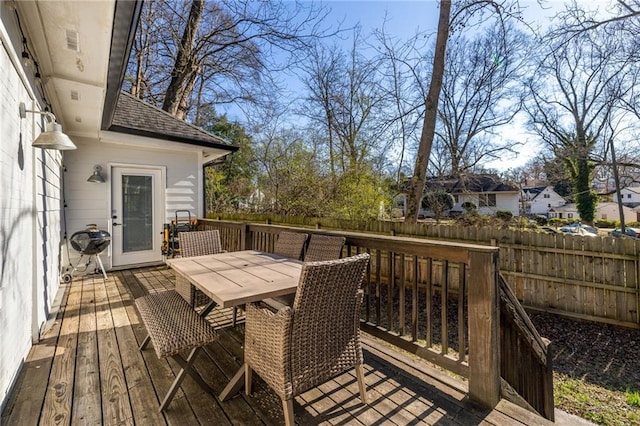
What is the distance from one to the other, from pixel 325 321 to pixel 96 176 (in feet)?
17.7

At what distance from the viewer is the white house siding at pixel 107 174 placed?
5.19 m

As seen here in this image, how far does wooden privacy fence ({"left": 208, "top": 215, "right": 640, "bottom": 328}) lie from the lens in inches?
164

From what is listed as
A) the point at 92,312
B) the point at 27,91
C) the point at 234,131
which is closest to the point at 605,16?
the point at 27,91

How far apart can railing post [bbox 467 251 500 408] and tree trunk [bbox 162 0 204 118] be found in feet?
32.2

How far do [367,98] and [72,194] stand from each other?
7.71 metres

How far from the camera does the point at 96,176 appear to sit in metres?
5.23

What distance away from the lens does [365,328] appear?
2773 millimetres

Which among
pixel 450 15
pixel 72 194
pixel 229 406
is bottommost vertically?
pixel 229 406

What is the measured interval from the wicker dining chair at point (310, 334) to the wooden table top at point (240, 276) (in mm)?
138

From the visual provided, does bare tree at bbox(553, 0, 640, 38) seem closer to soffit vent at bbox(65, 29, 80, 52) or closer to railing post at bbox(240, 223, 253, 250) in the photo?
railing post at bbox(240, 223, 253, 250)

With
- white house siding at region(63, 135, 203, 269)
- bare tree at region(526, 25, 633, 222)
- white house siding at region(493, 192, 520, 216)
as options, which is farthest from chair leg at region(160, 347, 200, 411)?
white house siding at region(493, 192, 520, 216)

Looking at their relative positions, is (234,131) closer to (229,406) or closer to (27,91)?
(27,91)

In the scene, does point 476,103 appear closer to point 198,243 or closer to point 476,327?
point 198,243

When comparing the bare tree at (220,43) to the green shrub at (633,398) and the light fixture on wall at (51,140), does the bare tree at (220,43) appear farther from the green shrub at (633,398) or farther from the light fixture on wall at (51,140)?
the green shrub at (633,398)
